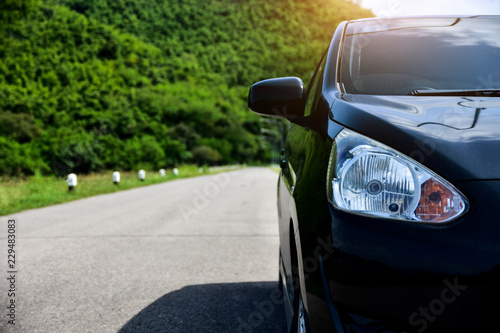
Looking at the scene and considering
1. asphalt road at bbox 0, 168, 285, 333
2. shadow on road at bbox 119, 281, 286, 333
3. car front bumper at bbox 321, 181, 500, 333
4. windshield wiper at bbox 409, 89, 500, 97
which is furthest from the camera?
asphalt road at bbox 0, 168, 285, 333

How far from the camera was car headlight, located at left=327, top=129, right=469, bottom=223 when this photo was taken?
4.30ft

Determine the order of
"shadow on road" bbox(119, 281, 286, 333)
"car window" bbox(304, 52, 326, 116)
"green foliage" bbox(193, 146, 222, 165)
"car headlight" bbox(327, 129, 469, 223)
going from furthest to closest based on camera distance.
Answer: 1. "green foliage" bbox(193, 146, 222, 165)
2. "shadow on road" bbox(119, 281, 286, 333)
3. "car window" bbox(304, 52, 326, 116)
4. "car headlight" bbox(327, 129, 469, 223)

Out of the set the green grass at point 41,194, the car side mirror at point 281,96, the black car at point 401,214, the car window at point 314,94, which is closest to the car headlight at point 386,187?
the black car at point 401,214

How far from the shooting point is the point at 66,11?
209 feet

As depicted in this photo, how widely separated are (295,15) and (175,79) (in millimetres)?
24881

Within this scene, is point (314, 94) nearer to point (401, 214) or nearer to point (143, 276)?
point (401, 214)

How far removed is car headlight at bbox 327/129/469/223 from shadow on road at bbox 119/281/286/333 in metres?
1.63

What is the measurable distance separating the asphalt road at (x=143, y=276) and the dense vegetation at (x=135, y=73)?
30.9 m

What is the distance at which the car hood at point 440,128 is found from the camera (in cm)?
133

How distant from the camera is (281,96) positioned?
234 cm

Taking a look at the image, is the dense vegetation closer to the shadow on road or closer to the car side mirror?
the shadow on road

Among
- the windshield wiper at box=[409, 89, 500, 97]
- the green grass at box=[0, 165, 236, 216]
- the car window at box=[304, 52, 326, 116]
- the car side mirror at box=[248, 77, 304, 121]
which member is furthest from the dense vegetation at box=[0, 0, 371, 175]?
the windshield wiper at box=[409, 89, 500, 97]

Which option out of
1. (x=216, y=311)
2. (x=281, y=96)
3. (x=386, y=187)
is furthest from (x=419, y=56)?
(x=216, y=311)

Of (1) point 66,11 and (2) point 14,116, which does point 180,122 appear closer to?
(1) point 66,11
